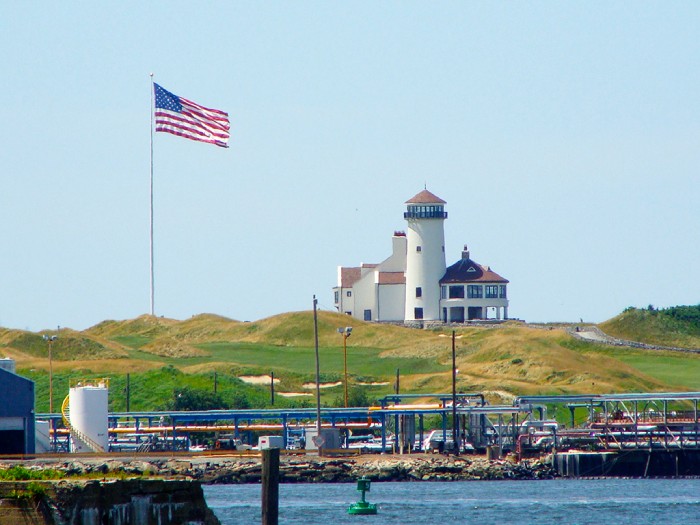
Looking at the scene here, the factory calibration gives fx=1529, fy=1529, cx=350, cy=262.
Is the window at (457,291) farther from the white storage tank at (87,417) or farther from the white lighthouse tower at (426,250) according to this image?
→ the white storage tank at (87,417)

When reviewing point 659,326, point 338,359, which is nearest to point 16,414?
point 338,359

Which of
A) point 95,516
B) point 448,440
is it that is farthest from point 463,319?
point 95,516

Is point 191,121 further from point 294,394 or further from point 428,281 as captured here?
point 428,281

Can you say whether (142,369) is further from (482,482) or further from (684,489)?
(684,489)

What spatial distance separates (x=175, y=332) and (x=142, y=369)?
83.6 feet

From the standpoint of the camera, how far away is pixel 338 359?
112375 mm

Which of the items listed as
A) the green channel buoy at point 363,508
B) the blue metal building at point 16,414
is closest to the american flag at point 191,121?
the blue metal building at point 16,414

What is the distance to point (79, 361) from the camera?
10788 cm

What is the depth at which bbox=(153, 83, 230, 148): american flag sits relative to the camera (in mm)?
79250

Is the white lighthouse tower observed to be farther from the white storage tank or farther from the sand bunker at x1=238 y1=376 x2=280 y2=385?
the white storage tank

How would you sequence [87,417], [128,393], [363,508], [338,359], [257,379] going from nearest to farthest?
[363,508] → [87,417] → [128,393] → [257,379] → [338,359]

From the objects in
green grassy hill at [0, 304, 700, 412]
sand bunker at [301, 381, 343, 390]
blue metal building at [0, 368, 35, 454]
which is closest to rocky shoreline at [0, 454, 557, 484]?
blue metal building at [0, 368, 35, 454]

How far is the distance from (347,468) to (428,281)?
58.1 meters

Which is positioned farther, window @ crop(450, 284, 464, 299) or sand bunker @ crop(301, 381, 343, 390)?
window @ crop(450, 284, 464, 299)
